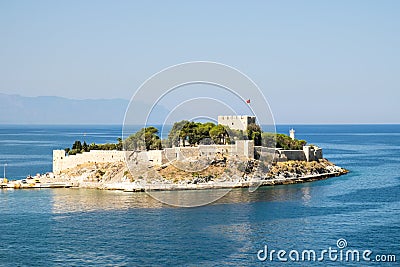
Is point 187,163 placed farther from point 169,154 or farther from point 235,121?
point 235,121

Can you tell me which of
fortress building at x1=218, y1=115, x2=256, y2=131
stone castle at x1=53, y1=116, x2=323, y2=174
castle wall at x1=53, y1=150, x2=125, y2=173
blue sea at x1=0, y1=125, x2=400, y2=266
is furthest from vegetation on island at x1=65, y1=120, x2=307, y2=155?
blue sea at x1=0, y1=125, x2=400, y2=266

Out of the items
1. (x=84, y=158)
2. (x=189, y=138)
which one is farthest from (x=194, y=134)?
(x=84, y=158)

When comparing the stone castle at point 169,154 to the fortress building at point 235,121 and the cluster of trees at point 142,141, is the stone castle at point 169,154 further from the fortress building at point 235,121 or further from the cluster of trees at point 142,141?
the fortress building at point 235,121

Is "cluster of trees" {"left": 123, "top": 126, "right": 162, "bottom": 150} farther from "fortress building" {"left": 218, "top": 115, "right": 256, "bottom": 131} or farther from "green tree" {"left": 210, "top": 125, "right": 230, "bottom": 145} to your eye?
"fortress building" {"left": 218, "top": 115, "right": 256, "bottom": 131}

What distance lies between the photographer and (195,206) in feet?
115

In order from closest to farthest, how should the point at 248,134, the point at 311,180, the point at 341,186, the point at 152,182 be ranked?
the point at 152,182, the point at 341,186, the point at 311,180, the point at 248,134

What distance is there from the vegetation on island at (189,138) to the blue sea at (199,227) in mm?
8420

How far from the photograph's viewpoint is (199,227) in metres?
29.0

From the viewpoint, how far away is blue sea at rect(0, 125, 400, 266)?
945 inches

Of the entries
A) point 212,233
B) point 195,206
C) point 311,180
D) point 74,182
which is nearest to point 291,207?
point 195,206

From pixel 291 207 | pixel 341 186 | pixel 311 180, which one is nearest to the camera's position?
pixel 291 207

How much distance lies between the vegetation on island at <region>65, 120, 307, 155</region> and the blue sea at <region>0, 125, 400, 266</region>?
27.6ft

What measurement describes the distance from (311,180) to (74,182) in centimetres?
1918

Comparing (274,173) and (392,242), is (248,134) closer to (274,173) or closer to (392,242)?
(274,173)
